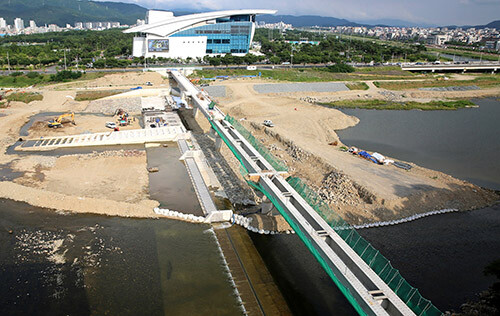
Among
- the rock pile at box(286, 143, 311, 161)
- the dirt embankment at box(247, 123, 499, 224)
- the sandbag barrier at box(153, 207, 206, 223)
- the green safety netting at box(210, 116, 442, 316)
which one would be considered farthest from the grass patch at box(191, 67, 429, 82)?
the green safety netting at box(210, 116, 442, 316)

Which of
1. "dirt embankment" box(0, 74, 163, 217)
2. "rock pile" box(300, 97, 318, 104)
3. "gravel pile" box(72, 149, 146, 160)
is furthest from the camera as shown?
"rock pile" box(300, 97, 318, 104)

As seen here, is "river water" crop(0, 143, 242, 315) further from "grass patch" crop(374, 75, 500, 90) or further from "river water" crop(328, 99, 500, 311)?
"grass patch" crop(374, 75, 500, 90)

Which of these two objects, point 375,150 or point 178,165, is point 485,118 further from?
point 178,165

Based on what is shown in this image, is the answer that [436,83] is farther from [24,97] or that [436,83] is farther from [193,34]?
[24,97]

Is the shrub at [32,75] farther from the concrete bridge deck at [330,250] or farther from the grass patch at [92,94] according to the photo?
the concrete bridge deck at [330,250]

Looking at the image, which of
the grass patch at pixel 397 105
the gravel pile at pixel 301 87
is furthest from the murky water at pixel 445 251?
the gravel pile at pixel 301 87

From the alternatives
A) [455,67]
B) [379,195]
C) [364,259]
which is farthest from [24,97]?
[455,67]
